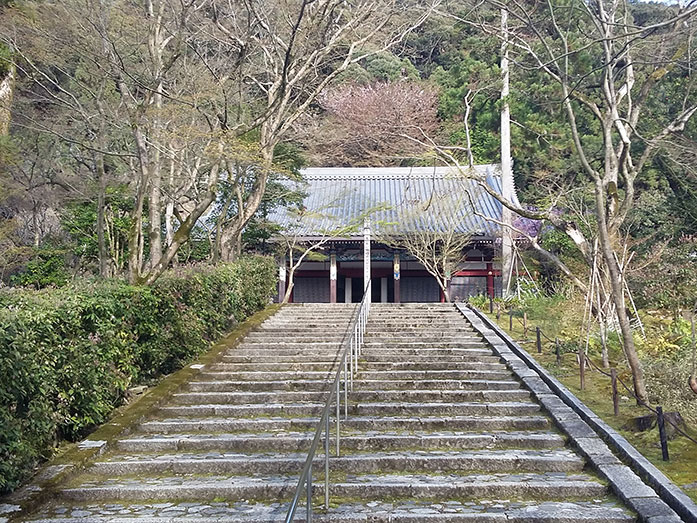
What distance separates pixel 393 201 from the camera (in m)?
21.3

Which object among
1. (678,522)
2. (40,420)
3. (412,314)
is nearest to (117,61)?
(40,420)

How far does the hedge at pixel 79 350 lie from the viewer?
4.49 metres

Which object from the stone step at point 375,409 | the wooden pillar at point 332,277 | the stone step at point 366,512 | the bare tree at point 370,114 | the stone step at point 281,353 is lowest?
the stone step at point 366,512

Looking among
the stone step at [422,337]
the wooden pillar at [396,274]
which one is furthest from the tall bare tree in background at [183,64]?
the wooden pillar at [396,274]

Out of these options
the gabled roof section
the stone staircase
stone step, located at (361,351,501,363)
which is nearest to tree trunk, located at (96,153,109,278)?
the stone staircase

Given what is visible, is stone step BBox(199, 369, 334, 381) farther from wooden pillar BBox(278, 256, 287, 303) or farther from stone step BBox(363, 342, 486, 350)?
wooden pillar BBox(278, 256, 287, 303)

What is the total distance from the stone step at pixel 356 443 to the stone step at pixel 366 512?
1076mm

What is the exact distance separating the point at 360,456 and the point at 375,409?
132cm

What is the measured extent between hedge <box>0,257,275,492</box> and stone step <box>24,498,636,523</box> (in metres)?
0.70

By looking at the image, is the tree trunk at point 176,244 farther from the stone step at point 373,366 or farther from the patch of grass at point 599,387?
the patch of grass at point 599,387

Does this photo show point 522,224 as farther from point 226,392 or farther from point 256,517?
point 256,517

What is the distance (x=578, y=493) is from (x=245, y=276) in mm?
8163

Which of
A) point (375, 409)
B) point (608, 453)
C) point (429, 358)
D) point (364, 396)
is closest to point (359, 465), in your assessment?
point (375, 409)

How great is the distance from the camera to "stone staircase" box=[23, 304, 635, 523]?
14.9ft
